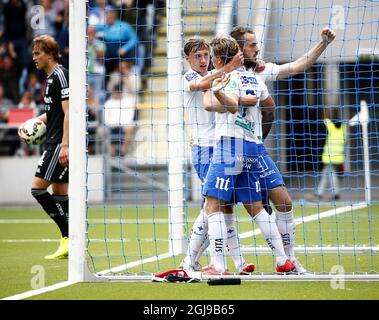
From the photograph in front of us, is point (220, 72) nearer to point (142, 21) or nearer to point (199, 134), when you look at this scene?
point (199, 134)

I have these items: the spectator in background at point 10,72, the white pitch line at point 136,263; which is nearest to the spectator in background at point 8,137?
the spectator in background at point 10,72

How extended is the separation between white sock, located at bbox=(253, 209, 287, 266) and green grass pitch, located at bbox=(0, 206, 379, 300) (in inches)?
18.8

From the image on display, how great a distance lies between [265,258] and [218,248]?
2.21m

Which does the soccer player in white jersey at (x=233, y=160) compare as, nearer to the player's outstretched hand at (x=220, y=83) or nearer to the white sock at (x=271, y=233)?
the white sock at (x=271, y=233)

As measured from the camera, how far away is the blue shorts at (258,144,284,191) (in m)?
9.21

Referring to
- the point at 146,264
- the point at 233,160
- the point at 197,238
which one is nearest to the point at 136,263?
the point at 146,264

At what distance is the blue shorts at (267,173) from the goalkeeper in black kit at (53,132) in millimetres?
2850

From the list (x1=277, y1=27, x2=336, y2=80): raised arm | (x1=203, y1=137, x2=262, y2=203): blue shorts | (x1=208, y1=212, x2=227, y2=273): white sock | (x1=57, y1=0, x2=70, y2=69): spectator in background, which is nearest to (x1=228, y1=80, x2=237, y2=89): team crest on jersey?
(x1=203, y1=137, x2=262, y2=203): blue shorts

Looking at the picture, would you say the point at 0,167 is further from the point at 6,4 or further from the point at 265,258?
the point at 265,258

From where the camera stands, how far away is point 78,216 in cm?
901

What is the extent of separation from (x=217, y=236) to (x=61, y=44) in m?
14.3

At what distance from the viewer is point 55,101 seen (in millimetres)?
11414

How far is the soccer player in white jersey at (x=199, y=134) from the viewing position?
9.37 m
